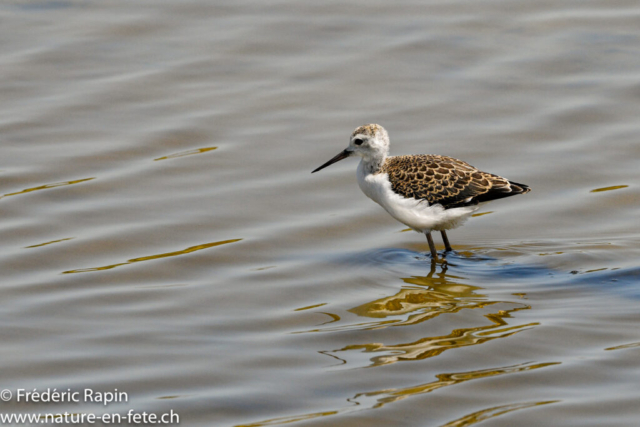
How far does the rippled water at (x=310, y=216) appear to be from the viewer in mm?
5871

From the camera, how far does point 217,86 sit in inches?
465

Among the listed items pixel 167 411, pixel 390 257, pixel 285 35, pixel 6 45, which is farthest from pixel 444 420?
pixel 6 45

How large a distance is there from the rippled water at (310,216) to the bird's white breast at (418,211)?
0.33 meters

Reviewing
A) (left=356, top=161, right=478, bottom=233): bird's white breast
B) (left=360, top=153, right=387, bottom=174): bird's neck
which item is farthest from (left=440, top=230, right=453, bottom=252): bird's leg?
(left=360, top=153, right=387, bottom=174): bird's neck

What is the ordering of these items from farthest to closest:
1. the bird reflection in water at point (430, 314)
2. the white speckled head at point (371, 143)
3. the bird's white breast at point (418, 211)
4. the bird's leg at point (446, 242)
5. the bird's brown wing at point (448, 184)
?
the white speckled head at point (371, 143) < the bird's leg at point (446, 242) < the bird's white breast at point (418, 211) < the bird's brown wing at point (448, 184) < the bird reflection in water at point (430, 314)

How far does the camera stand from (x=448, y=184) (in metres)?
8.32

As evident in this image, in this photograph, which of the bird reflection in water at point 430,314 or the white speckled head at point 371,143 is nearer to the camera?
the bird reflection in water at point 430,314

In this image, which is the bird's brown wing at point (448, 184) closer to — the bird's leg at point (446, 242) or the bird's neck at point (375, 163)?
the bird's neck at point (375, 163)

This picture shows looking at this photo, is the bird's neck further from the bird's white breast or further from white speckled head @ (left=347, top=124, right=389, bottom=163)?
the bird's white breast

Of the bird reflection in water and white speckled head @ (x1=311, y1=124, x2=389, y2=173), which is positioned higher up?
white speckled head @ (x1=311, y1=124, x2=389, y2=173)

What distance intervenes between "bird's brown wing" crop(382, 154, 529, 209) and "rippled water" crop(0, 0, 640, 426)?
583 mm

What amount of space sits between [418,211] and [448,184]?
1.26 ft

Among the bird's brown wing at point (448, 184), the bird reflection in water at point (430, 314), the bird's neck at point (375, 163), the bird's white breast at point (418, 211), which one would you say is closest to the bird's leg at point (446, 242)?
the bird's white breast at point (418, 211)

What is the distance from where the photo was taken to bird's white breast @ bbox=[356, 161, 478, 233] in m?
8.27
